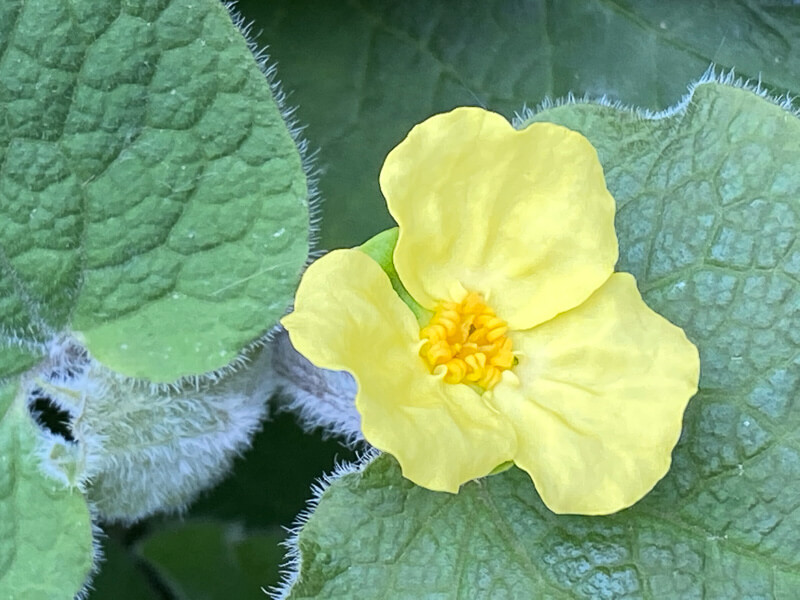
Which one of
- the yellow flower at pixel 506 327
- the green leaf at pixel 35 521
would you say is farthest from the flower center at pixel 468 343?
the green leaf at pixel 35 521

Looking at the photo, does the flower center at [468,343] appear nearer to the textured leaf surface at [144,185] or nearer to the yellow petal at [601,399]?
the yellow petal at [601,399]

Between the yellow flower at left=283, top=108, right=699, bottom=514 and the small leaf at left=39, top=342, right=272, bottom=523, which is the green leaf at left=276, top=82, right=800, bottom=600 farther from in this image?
the small leaf at left=39, top=342, right=272, bottom=523

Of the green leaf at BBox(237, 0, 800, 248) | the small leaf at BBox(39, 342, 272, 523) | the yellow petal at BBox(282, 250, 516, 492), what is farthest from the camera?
the green leaf at BBox(237, 0, 800, 248)

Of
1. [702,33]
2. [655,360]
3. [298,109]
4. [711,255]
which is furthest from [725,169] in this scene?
[298,109]

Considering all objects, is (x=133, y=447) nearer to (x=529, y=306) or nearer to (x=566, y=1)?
(x=529, y=306)

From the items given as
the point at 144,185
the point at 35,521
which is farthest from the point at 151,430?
the point at 144,185

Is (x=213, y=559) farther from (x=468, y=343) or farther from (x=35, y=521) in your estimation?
(x=468, y=343)

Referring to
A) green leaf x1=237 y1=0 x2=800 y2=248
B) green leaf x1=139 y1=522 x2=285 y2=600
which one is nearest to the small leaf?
green leaf x1=139 y1=522 x2=285 y2=600

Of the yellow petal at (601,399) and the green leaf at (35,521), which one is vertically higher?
the yellow petal at (601,399)
